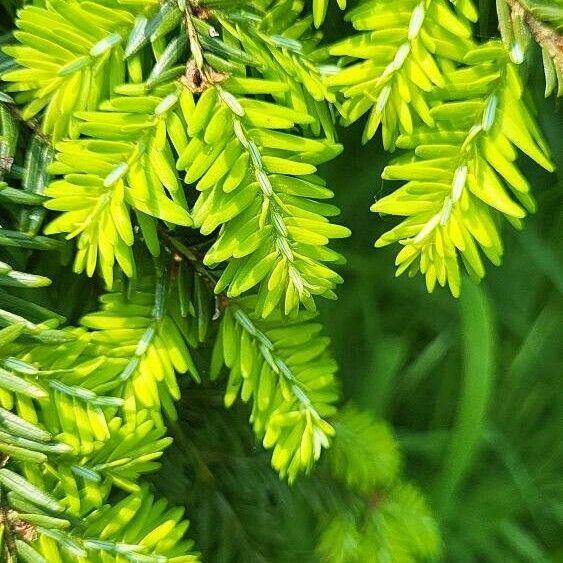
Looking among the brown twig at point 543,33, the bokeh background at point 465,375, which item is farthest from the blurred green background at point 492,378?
the brown twig at point 543,33

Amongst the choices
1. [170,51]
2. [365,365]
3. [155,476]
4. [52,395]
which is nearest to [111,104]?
[170,51]

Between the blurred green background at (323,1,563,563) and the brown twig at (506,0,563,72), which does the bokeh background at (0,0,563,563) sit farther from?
the brown twig at (506,0,563,72)

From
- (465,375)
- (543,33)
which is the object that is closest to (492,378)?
(465,375)

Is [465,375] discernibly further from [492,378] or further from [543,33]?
[543,33]

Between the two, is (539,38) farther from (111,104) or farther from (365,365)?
(365,365)

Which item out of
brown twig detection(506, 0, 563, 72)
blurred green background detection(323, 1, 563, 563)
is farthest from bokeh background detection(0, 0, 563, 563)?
brown twig detection(506, 0, 563, 72)

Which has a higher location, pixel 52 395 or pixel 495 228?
pixel 495 228

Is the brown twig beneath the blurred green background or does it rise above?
above

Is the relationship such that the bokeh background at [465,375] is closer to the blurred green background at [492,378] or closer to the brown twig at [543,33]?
the blurred green background at [492,378]
